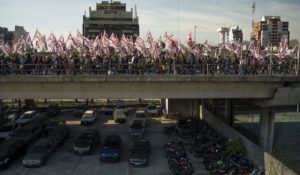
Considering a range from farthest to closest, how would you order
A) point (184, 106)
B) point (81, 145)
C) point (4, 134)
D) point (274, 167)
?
point (184, 106)
point (4, 134)
point (81, 145)
point (274, 167)

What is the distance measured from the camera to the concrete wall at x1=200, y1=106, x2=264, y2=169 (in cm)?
1669

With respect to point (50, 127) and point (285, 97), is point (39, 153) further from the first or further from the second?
point (285, 97)

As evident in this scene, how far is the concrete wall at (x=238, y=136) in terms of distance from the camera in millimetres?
16688

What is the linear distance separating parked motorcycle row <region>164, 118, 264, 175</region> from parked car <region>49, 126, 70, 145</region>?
910 centimetres

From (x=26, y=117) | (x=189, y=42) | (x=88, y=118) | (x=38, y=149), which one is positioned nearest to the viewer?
(x=38, y=149)

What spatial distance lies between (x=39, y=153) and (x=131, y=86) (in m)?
7.99

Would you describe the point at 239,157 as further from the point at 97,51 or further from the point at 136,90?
the point at 97,51

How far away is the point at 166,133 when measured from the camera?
83.0 ft

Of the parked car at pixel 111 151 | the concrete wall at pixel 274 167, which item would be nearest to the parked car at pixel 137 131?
the parked car at pixel 111 151

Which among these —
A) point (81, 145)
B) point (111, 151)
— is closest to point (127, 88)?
point (111, 151)

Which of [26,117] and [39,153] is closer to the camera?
[39,153]

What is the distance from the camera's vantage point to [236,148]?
741 inches

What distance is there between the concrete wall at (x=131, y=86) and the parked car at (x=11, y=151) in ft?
11.3

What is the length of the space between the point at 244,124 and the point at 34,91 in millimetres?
21784
